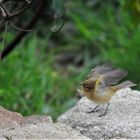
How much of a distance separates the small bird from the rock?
68 millimetres

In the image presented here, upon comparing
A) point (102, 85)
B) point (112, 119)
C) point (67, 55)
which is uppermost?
point (102, 85)

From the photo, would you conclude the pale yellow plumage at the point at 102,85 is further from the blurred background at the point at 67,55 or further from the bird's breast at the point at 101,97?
the blurred background at the point at 67,55

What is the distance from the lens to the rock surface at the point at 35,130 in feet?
9.78

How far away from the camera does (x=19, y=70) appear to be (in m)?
6.12

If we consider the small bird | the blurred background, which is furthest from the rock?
the blurred background

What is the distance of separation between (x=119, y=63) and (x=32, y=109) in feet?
2.70

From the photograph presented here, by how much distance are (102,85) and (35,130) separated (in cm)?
47

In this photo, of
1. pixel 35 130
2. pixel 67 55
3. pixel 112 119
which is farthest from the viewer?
pixel 67 55

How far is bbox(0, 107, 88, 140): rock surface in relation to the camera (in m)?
2.98

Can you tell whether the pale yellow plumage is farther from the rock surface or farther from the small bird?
the rock surface

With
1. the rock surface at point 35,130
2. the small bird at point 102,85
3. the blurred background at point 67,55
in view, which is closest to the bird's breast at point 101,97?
the small bird at point 102,85

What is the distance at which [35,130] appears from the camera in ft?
9.99

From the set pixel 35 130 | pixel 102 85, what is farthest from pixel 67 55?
pixel 35 130

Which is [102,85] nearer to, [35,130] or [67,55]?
[35,130]
